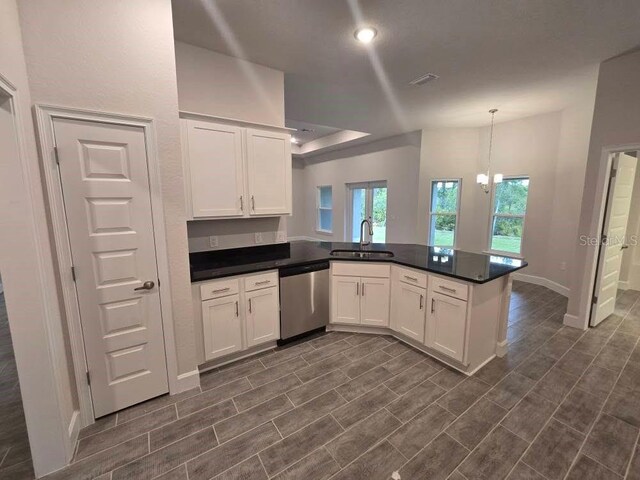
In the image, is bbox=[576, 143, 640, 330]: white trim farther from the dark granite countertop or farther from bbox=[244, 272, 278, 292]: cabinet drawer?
bbox=[244, 272, 278, 292]: cabinet drawer

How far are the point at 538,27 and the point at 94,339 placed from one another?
4.16 m

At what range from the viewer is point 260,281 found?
264 cm

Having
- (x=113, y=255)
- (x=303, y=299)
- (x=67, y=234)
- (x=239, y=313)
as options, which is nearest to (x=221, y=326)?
(x=239, y=313)

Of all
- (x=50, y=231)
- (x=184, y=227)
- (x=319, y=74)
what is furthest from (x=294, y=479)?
(x=319, y=74)

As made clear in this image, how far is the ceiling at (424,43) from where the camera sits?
2.05 metres

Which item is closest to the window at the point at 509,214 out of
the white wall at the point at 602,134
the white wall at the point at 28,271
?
the white wall at the point at 602,134

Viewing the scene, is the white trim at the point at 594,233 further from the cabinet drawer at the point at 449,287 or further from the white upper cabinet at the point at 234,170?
the white upper cabinet at the point at 234,170

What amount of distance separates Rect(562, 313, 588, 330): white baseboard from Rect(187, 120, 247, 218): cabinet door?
4.03 meters

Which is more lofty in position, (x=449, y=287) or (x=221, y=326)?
(x=449, y=287)

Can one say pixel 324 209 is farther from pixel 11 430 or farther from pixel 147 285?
pixel 11 430

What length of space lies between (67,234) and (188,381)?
1.41 meters

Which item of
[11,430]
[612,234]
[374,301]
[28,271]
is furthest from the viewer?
[612,234]

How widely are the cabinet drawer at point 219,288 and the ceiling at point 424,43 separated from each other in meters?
2.13

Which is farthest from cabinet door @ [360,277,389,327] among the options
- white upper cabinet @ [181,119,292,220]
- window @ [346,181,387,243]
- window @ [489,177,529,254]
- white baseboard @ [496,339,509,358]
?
window @ [489,177,529,254]
